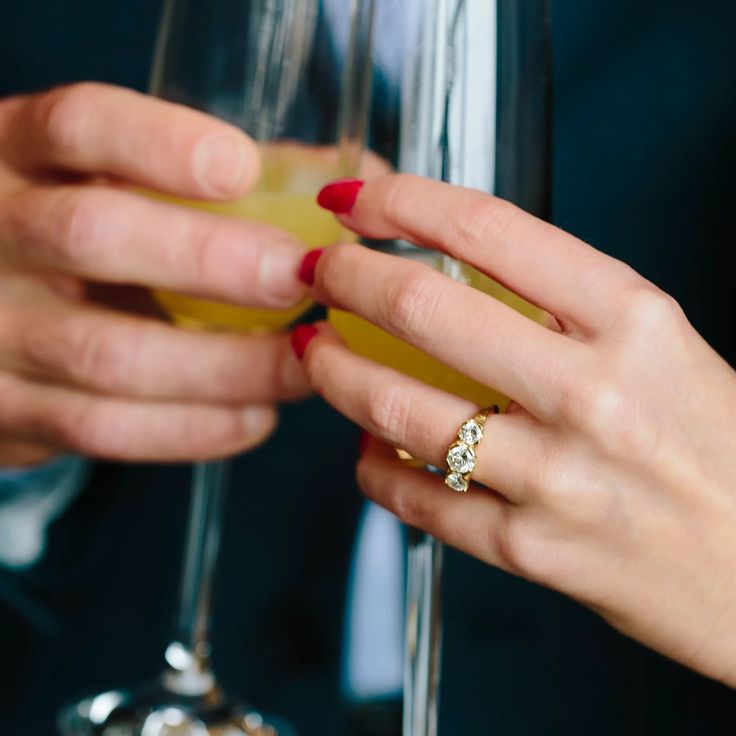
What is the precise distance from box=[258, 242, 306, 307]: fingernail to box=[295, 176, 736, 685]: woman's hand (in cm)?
9

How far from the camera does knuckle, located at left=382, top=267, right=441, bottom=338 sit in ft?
1.80

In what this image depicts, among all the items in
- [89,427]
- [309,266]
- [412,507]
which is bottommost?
[89,427]

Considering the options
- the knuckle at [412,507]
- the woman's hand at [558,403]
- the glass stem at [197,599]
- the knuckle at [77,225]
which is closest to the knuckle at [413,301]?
the woman's hand at [558,403]

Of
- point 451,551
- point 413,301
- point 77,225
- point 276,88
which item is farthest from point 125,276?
point 451,551

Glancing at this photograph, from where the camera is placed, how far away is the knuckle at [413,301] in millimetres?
549

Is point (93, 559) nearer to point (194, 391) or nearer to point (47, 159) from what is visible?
point (194, 391)

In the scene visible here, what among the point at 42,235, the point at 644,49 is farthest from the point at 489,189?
the point at 644,49

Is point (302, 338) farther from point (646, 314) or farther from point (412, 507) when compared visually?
point (646, 314)

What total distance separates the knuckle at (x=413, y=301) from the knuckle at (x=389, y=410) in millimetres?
37

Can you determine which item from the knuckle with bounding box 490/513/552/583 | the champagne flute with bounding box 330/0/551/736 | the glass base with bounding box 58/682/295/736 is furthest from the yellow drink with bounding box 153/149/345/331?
the glass base with bounding box 58/682/295/736

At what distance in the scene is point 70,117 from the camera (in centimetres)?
72

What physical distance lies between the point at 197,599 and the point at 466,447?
40cm

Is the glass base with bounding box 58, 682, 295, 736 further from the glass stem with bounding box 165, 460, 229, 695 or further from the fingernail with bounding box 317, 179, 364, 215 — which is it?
the fingernail with bounding box 317, 179, 364, 215

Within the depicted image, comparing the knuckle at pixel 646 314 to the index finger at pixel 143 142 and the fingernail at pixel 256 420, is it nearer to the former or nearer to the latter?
the index finger at pixel 143 142
